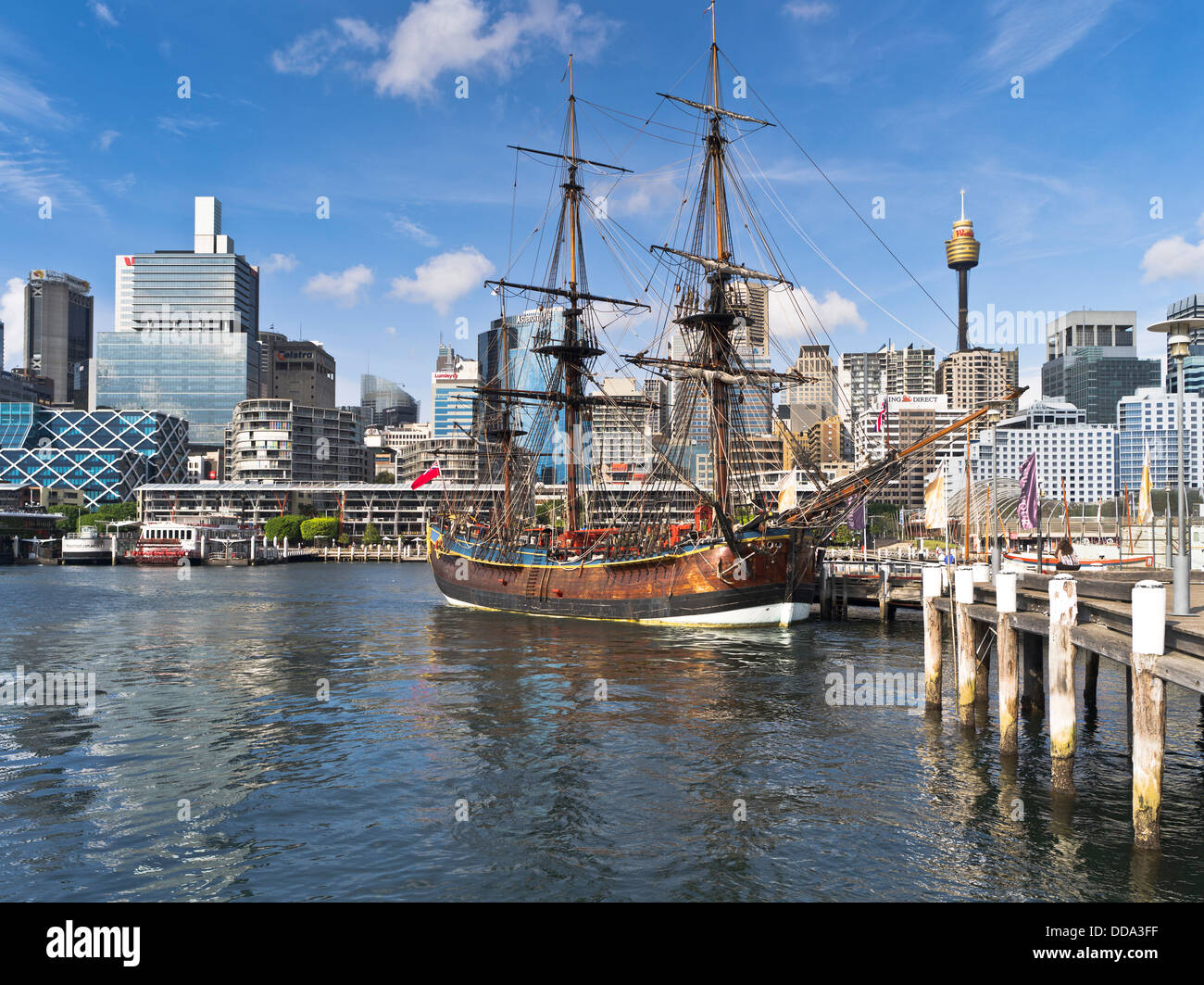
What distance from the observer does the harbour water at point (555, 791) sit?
1413 centimetres

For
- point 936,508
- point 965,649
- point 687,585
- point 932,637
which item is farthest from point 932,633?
point 936,508

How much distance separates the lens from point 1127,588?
19641 millimetres

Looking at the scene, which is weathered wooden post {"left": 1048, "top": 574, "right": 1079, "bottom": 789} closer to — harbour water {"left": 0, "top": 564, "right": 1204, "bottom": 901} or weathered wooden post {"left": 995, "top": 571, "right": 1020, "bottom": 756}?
harbour water {"left": 0, "top": 564, "right": 1204, "bottom": 901}

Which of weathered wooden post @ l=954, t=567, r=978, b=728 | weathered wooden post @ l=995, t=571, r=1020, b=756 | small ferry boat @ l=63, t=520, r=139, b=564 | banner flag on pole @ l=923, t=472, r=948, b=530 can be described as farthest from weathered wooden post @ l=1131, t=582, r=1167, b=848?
small ferry boat @ l=63, t=520, r=139, b=564

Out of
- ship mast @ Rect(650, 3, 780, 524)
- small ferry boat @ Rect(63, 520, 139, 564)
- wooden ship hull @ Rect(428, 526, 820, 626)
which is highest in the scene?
ship mast @ Rect(650, 3, 780, 524)

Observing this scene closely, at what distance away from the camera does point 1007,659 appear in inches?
775

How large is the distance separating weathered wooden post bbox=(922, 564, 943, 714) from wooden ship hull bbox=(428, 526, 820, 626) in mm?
18893

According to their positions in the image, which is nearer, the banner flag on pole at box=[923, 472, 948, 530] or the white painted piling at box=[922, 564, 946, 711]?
the white painted piling at box=[922, 564, 946, 711]

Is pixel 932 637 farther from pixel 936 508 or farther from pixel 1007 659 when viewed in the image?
pixel 936 508

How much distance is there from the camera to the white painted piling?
992 inches

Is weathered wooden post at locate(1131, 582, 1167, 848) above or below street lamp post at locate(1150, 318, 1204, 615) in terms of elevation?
below

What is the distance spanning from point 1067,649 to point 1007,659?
314 centimetres
